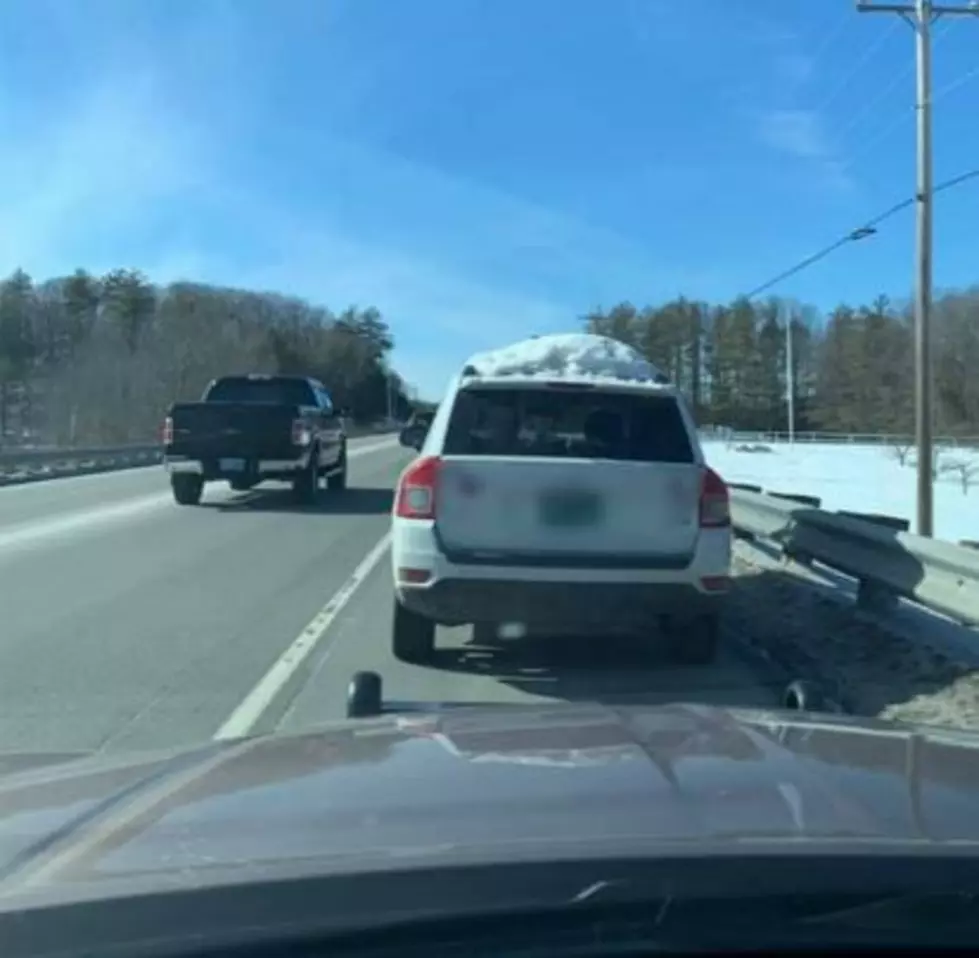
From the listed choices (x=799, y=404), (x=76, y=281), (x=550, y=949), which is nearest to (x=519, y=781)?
(x=550, y=949)

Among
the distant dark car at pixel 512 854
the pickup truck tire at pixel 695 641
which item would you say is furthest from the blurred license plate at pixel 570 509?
the distant dark car at pixel 512 854

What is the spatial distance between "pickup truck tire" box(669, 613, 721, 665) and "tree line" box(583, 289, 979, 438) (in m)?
59.3

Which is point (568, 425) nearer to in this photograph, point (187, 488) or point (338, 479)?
point (187, 488)

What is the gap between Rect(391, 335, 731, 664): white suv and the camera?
28.5 ft

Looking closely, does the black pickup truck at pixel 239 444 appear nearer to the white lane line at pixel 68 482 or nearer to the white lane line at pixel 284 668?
the white lane line at pixel 68 482

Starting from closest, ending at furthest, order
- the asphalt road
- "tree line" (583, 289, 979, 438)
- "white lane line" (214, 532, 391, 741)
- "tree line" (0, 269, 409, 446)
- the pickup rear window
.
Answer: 1. "white lane line" (214, 532, 391, 741)
2. the asphalt road
3. the pickup rear window
4. "tree line" (583, 289, 979, 438)
5. "tree line" (0, 269, 409, 446)

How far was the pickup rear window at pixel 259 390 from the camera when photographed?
2847cm

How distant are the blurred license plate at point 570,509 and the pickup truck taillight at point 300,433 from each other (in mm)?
16921

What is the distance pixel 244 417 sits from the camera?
25.2m

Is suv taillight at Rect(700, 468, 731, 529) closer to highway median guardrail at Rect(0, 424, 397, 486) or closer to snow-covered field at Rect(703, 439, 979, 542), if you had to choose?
snow-covered field at Rect(703, 439, 979, 542)

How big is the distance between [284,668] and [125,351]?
97371mm

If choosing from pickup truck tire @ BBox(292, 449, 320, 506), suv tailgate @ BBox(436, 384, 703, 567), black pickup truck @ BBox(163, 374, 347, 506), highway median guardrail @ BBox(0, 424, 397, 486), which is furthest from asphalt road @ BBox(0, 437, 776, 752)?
highway median guardrail @ BBox(0, 424, 397, 486)

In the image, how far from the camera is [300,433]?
25594 mm

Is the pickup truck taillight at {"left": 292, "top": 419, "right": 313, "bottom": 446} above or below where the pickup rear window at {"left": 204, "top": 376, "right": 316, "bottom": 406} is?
below
